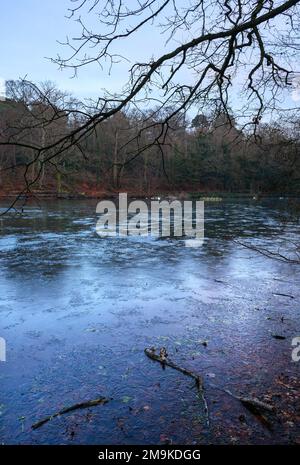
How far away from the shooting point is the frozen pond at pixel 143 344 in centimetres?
397

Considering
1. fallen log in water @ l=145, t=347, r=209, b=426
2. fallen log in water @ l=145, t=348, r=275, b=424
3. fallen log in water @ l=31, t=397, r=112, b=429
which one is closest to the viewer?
fallen log in water @ l=31, t=397, r=112, b=429

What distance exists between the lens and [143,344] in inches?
234

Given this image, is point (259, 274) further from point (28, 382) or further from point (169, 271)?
point (28, 382)

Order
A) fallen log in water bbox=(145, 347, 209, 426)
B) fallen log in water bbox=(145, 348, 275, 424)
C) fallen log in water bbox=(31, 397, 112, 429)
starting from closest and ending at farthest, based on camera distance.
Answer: fallen log in water bbox=(31, 397, 112, 429)
fallen log in water bbox=(145, 348, 275, 424)
fallen log in water bbox=(145, 347, 209, 426)

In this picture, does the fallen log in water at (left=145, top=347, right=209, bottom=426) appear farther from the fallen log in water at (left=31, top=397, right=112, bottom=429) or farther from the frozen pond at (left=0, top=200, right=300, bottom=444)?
the fallen log in water at (left=31, top=397, right=112, bottom=429)

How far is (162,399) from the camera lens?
14.6 feet

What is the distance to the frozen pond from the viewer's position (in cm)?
397

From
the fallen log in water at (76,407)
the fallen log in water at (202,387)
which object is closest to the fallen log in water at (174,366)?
the fallen log in water at (202,387)

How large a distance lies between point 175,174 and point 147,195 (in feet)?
24.8

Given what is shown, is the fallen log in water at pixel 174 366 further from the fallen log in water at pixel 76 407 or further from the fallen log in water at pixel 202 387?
the fallen log in water at pixel 76 407

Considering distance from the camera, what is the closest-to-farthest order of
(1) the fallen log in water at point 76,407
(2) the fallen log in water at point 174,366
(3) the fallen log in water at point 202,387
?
(1) the fallen log in water at point 76,407 → (3) the fallen log in water at point 202,387 → (2) the fallen log in water at point 174,366

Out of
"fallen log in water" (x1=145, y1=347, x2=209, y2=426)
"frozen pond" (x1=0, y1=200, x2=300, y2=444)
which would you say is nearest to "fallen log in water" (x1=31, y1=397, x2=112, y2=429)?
"frozen pond" (x1=0, y1=200, x2=300, y2=444)

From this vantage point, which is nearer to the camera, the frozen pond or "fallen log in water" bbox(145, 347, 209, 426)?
the frozen pond
